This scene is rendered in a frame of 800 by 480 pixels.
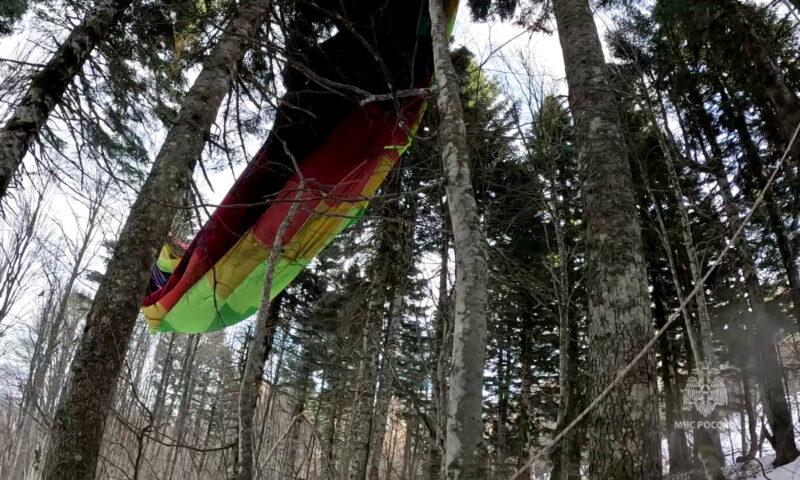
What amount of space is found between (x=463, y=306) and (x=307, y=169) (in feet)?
11.6

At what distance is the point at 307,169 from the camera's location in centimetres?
519

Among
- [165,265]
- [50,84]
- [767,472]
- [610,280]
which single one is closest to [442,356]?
[610,280]

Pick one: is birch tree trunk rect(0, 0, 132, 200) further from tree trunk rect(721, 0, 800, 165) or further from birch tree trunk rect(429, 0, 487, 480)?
tree trunk rect(721, 0, 800, 165)

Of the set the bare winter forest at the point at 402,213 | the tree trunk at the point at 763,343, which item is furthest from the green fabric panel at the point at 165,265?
the tree trunk at the point at 763,343

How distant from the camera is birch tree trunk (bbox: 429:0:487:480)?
191 centimetres

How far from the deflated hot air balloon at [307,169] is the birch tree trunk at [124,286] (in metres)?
1.15

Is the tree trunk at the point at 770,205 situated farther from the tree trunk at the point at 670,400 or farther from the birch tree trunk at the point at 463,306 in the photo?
the birch tree trunk at the point at 463,306

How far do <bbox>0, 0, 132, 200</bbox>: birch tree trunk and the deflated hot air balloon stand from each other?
1553 mm

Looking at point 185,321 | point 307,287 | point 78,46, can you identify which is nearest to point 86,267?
point 307,287

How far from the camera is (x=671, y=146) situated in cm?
912

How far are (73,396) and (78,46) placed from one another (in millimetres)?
2997

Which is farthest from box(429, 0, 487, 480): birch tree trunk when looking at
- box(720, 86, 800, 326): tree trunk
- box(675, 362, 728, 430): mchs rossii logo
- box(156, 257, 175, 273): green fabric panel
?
box(720, 86, 800, 326): tree trunk

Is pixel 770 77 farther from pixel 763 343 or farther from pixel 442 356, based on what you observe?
pixel 763 343

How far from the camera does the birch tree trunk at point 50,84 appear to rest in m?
3.24
